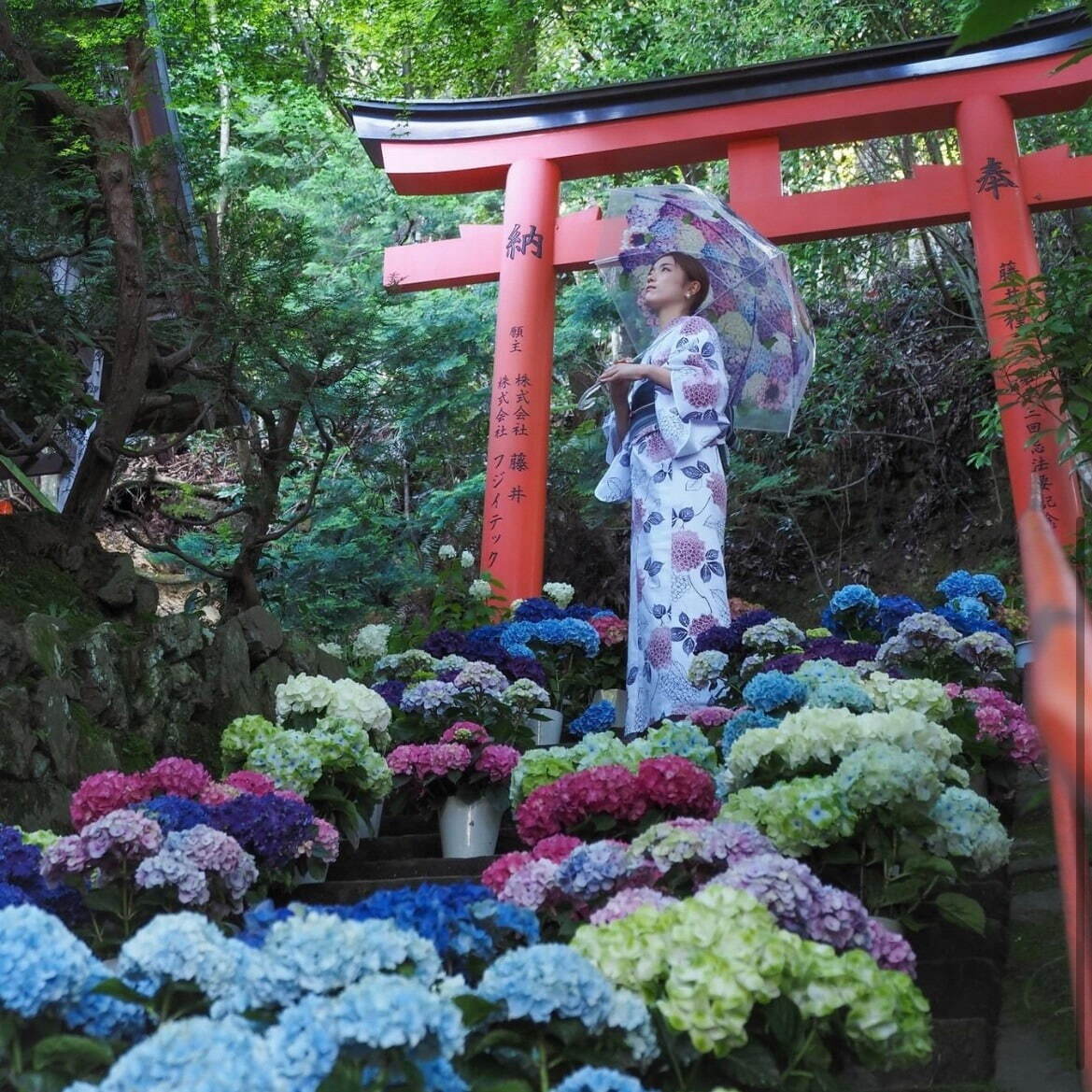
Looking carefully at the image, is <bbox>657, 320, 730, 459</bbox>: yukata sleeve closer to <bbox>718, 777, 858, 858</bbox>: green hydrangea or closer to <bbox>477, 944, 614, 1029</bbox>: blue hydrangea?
<bbox>718, 777, 858, 858</bbox>: green hydrangea

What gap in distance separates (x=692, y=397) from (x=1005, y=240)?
11.0 feet

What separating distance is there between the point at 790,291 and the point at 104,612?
12.6 feet

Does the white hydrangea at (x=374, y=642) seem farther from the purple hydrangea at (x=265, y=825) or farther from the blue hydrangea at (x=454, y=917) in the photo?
the blue hydrangea at (x=454, y=917)

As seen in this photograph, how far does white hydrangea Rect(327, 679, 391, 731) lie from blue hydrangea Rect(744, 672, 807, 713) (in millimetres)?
1238

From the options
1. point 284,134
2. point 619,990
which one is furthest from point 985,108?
point 284,134

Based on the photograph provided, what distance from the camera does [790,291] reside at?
698 cm

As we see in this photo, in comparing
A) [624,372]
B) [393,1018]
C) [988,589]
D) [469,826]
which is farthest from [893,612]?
[393,1018]

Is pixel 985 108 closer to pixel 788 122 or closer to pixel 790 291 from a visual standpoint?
pixel 788 122

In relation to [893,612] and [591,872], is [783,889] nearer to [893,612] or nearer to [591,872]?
[591,872]

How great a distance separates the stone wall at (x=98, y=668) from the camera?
3.90 meters

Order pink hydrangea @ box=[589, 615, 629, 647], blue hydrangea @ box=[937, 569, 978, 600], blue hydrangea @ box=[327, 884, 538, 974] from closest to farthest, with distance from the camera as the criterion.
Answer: blue hydrangea @ box=[327, 884, 538, 974], blue hydrangea @ box=[937, 569, 978, 600], pink hydrangea @ box=[589, 615, 629, 647]

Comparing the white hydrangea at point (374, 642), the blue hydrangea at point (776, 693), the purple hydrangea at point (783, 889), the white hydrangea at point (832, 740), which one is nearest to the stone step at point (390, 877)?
the white hydrangea at point (832, 740)

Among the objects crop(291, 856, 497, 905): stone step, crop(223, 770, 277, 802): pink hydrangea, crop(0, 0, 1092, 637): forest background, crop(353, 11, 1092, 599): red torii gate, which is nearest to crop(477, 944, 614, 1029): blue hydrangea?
crop(291, 856, 497, 905): stone step

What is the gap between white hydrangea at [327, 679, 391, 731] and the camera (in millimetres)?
4391
